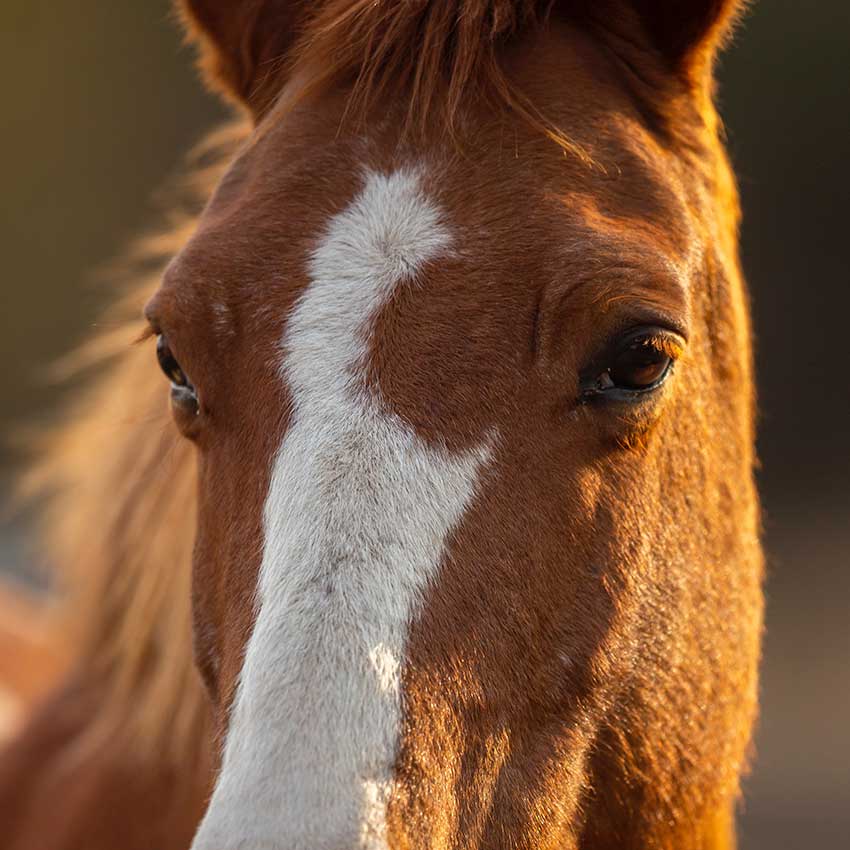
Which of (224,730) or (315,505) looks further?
(224,730)

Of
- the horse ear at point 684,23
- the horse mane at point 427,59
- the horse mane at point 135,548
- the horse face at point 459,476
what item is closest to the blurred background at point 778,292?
the horse mane at point 135,548

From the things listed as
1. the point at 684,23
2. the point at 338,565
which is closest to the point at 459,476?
the point at 338,565

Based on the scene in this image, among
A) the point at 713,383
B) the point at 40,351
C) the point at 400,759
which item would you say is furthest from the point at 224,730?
the point at 40,351

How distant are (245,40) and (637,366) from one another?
0.97 m

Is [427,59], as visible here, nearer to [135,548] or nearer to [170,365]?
[170,365]

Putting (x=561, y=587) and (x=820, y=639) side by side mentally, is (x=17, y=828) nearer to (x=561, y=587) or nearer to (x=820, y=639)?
(x=561, y=587)

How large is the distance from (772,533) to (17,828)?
7133mm

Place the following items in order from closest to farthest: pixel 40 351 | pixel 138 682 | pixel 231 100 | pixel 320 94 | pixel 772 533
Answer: pixel 320 94
pixel 231 100
pixel 138 682
pixel 772 533
pixel 40 351

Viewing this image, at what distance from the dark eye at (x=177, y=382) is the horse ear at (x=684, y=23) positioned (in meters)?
0.93

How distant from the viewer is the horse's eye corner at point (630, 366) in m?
1.50

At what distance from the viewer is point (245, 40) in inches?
78.7

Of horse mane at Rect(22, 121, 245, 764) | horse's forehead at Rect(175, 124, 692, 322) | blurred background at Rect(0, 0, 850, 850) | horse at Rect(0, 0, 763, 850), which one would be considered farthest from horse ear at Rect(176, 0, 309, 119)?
blurred background at Rect(0, 0, 850, 850)

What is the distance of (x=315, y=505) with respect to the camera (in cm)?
136

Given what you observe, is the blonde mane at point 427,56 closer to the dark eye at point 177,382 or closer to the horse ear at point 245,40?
the horse ear at point 245,40
